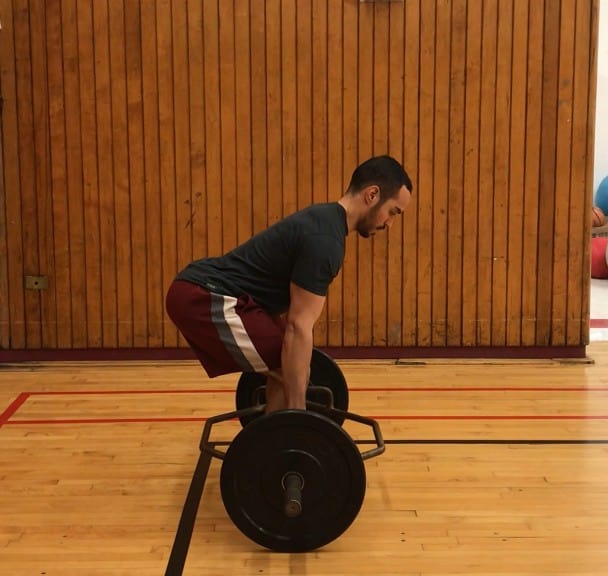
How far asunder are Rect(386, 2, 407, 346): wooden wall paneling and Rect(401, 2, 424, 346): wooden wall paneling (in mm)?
20

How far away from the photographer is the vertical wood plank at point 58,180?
4348 mm

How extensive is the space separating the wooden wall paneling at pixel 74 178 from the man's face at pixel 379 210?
270cm

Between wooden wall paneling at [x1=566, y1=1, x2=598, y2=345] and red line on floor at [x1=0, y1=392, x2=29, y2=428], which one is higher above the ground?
wooden wall paneling at [x1=566, y1=1, x2=598, y2=345]

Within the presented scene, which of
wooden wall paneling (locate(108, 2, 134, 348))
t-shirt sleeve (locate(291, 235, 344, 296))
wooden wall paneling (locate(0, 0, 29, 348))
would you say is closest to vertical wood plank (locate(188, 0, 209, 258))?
wooden wall paneling (locate(108, 2, 134, 348))

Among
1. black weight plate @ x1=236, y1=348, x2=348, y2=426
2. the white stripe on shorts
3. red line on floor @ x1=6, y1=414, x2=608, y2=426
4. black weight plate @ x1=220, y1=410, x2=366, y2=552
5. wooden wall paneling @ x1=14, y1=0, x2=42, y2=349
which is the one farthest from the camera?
wooden wall paneling @ x1=14, y1=0, x2=42, y2=349

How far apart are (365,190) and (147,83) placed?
259cm

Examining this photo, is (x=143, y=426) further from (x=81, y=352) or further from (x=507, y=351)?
(x=507, y=351)

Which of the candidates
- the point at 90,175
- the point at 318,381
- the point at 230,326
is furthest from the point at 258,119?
the point at 230,326

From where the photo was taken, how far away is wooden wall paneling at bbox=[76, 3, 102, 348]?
4.36 m

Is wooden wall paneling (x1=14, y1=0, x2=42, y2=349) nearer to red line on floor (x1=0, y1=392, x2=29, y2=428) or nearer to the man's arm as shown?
red line on floor (x1=0, y1=392, x2=29, y2=428)

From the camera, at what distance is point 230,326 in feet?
7.35

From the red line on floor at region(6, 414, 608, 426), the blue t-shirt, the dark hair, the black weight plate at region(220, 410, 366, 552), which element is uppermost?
the dark hair

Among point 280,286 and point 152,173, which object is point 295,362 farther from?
point 152,173

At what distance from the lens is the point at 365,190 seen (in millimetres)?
2268
